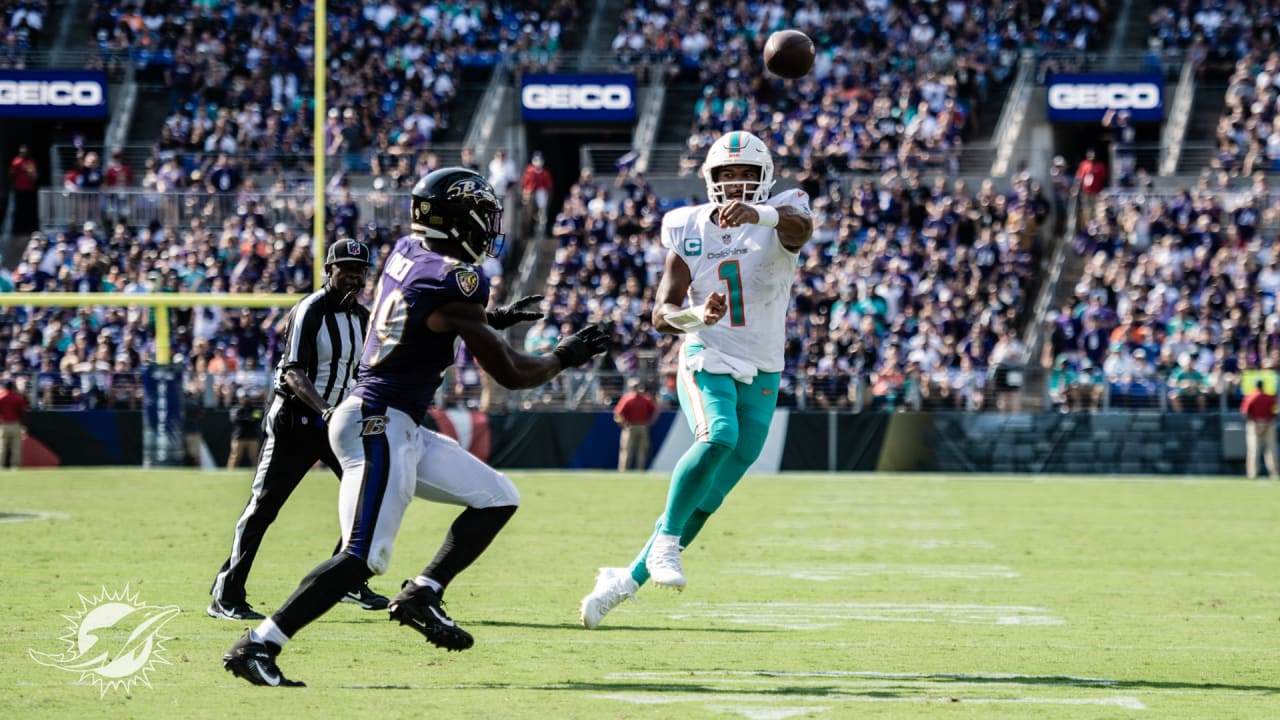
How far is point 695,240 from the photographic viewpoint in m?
7.46

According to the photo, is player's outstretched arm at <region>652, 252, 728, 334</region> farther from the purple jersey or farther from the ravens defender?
the purple jersey

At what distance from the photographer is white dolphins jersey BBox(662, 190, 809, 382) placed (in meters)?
7.38

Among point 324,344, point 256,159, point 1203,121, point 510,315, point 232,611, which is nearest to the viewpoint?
point 510,315

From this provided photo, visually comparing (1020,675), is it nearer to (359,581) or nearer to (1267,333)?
(359,581)

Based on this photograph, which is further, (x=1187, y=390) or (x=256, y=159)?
(x=256, y=159)

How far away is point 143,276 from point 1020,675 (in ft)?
71.7

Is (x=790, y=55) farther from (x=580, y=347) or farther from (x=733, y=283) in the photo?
(x=580, y=347)

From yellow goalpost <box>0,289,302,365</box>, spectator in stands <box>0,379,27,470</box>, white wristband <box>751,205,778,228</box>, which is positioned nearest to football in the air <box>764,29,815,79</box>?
white wristband <box>751,205,778,228</box>

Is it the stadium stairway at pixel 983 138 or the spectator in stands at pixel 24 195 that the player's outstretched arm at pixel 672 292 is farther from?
the spectator in stands at pixel 24 195

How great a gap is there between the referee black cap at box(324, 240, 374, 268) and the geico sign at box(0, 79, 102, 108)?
2567cm

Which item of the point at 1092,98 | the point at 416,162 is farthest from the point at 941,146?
the point at 416,162

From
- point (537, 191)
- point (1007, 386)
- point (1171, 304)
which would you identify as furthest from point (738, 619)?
point (537, 191)

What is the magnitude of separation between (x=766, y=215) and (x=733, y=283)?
1.78 feet

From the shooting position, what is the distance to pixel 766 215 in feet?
22.9
